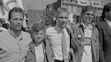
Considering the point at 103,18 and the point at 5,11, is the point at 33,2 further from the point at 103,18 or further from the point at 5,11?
the point at 103,18

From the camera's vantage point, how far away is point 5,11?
14.3ft

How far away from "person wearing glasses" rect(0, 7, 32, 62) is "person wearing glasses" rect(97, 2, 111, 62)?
3.80 ft

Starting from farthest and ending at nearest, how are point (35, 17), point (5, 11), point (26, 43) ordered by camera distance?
point (35, 17) < point (5, 11) < point (26, 43)

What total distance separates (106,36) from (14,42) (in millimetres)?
Result: 1379

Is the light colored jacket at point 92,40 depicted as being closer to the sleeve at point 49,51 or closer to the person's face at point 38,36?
the sleeve at point 49,51

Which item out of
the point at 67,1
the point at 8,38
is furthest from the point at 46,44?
the point at 67,1

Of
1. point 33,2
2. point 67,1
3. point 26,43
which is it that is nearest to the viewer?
point 26,43

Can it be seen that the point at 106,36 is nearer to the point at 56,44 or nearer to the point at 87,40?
the point at 87,40

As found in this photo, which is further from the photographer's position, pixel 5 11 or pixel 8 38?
pixel 5 11

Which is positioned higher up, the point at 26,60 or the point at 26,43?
the point at 26,43

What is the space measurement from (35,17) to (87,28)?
333 centimetres

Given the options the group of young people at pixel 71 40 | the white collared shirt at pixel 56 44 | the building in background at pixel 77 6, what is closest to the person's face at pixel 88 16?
the group of young people at pixel 71 40

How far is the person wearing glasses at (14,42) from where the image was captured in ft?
7.30

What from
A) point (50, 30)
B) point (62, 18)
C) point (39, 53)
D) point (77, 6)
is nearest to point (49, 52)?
point (39, 53)
